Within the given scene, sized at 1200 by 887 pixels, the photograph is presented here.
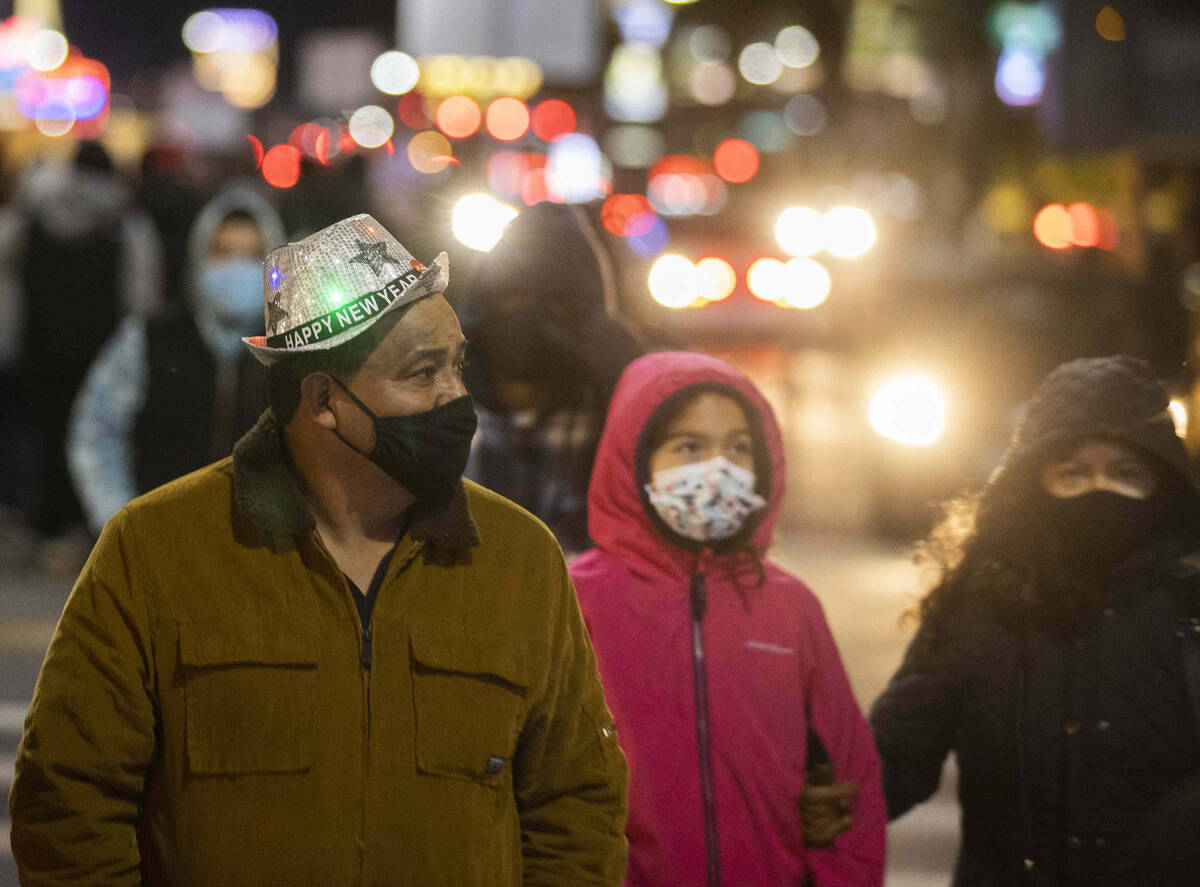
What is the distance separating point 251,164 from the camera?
38.3 feet

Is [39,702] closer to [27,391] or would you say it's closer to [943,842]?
[943,842]

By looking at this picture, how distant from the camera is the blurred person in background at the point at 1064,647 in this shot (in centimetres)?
360

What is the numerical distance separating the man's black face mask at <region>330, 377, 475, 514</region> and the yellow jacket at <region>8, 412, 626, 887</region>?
0.16 feet

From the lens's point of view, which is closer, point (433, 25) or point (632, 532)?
point (632, 532)

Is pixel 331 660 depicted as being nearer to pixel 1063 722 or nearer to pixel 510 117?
pixel 1063 722

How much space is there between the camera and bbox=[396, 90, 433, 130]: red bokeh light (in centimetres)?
4768

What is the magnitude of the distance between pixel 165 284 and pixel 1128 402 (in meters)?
7.56

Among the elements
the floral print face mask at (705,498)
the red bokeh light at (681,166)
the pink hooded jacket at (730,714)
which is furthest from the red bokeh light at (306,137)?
the red bokeh light at (681,166)

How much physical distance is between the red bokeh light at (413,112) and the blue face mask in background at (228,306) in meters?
39.4

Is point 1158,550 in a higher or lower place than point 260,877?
higher

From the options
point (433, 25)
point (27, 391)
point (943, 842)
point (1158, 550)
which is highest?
point (433, 25)

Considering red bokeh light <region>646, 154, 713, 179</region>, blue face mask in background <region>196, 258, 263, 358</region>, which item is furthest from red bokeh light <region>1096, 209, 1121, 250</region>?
red bokeh light <region>646, 154, 713, 179</region>

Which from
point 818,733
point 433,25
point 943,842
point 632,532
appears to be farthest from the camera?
point 433,25

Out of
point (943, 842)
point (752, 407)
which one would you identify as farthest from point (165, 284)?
point (752, 407)
